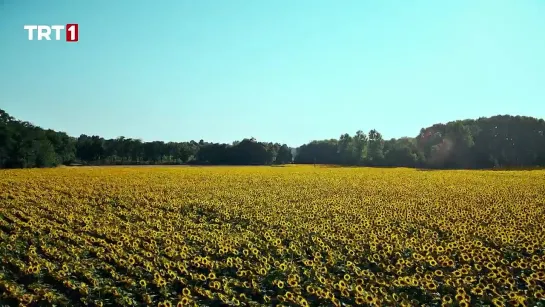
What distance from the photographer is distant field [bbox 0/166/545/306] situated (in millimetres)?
7836

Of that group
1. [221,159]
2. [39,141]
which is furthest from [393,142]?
[39,141]

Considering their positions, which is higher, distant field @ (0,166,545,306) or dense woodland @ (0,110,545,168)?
dense woodland @ (0,110,545,168)

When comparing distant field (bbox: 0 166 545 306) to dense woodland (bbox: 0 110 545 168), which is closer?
distant field (bbox: 0 166 545 306)

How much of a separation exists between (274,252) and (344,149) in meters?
77.4

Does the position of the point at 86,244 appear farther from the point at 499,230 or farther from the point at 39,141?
the point at 39,141

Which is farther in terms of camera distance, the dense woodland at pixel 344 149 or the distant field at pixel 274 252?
the dense woodland at pixel 344 149

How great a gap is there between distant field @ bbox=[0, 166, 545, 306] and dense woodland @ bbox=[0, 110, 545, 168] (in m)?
45.2

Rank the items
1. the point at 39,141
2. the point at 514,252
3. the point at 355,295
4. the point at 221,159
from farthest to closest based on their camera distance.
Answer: the point at 221,159 → the point at 39,141 → the point at 514,252 → the point at 355,295

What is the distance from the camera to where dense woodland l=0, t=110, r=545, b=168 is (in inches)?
2333

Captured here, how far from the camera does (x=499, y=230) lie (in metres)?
11.5

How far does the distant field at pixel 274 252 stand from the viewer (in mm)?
7836

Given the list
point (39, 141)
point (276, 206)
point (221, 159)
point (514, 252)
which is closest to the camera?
point (514, 252)

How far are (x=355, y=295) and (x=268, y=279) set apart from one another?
1.91 meters

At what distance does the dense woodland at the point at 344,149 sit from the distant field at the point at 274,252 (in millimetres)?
45212
